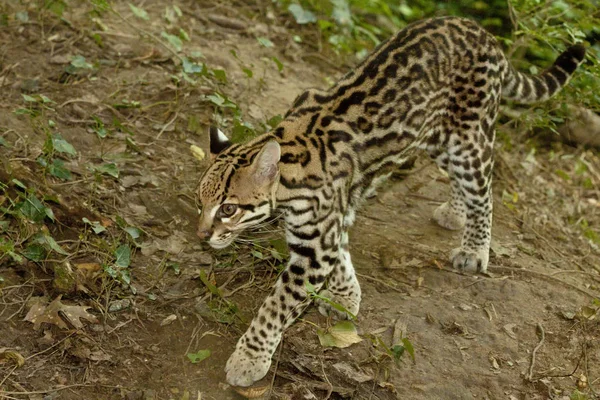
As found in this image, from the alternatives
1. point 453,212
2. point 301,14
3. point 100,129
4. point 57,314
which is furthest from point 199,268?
point 301,14

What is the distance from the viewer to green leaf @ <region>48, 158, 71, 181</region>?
20.3 ft

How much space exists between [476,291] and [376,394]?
5.95 feet

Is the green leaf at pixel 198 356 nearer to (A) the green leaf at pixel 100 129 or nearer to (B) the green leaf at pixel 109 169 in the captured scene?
(B) the green leaf at pixel 109 169

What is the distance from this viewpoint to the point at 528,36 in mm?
8656

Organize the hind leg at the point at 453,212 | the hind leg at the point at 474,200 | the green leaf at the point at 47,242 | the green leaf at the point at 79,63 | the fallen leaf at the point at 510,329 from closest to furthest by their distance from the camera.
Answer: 1. the green leaf at the point at 47,242
2. the fallen leaf at the point at 510,329
3. the hind leg at the point at 474,200
4. the hind leg at the point at 453,212
5. the green leaf at the point at 79,63

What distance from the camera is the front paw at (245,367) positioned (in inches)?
211

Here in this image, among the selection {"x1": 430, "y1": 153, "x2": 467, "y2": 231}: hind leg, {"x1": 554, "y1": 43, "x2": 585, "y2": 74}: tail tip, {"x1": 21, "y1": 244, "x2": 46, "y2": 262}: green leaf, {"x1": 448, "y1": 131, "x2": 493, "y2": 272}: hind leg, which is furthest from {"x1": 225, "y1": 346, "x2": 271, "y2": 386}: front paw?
{"x1": 554, "y1": 43, "x2": 585, "y2": 74}: tail tip

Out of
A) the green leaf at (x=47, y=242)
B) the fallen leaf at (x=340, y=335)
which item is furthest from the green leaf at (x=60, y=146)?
the fallen leaf at (x=340, y=335)

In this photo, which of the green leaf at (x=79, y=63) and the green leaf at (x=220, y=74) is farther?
the green leaf at (x=220, y=74)

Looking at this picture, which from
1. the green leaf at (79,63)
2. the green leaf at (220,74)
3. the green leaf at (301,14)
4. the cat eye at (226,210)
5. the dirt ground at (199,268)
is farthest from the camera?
the green leaf at (301,14)

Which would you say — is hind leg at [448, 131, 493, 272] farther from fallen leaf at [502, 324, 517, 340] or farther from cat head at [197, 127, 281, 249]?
cat head at [197, 127, 281, 249]

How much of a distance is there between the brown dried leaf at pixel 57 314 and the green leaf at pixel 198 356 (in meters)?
0.76

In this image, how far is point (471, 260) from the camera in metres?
6.95

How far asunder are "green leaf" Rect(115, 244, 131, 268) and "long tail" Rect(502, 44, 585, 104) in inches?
147
